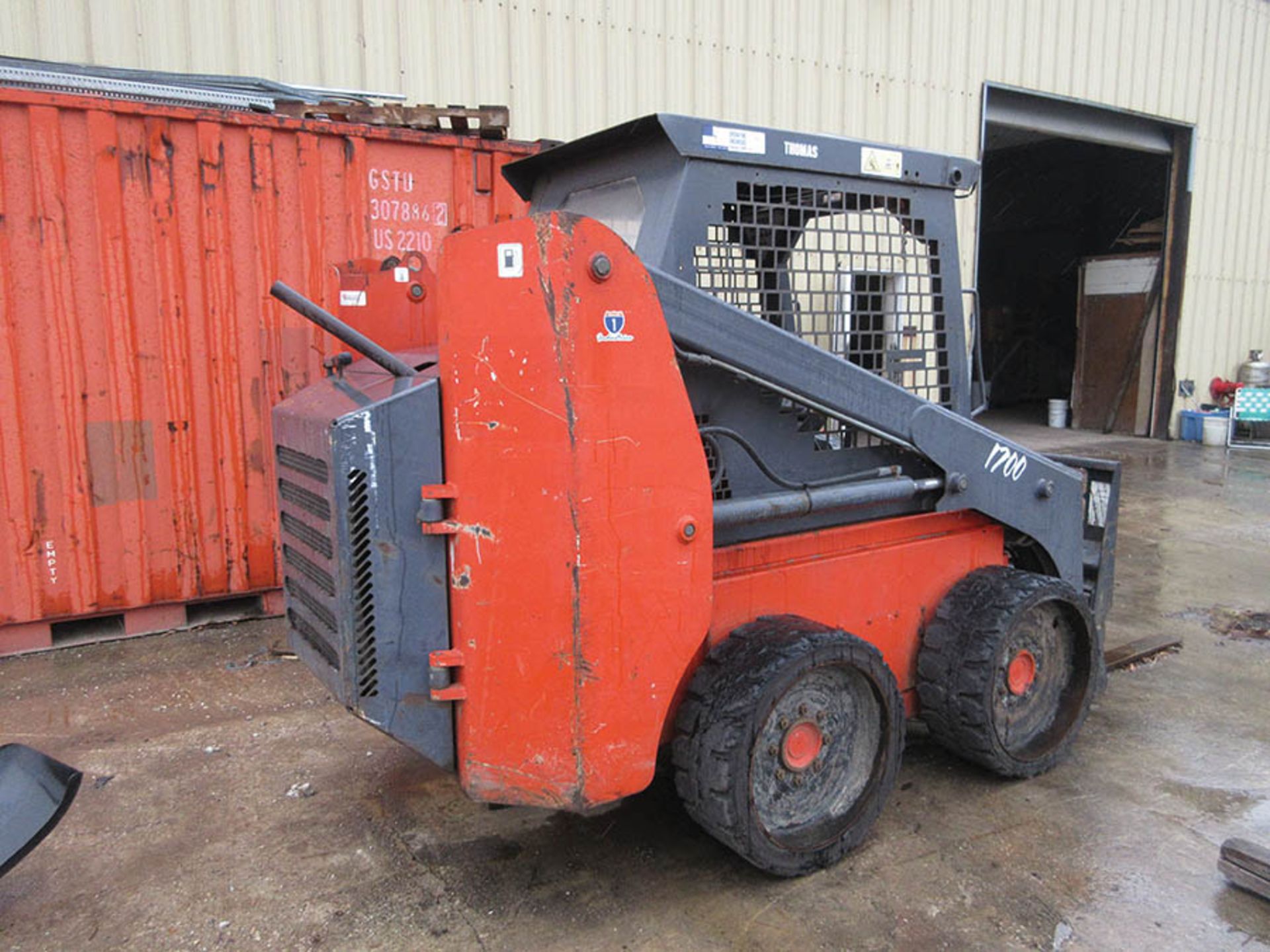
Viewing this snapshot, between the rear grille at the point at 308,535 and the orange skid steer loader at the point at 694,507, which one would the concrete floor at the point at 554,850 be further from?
the rear grille at the point at 308,535

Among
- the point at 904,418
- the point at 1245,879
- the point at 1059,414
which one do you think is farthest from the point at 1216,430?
the point at 904,418

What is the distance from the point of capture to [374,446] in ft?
7.53

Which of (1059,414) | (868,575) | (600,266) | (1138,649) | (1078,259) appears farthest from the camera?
(1078,259)

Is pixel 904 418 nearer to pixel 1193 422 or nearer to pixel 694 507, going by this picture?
pixel 694 507

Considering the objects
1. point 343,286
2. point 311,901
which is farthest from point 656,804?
point 343,286

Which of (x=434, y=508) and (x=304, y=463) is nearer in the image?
(x=434, y=508)

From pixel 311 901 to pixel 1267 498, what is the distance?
10.0 metres

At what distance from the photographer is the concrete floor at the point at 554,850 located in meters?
2.62

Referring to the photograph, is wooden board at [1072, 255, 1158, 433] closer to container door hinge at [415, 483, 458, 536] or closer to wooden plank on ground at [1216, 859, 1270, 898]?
wooden plank on ground at [1216, 859, 1270, 898]

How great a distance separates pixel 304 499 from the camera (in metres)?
2.71

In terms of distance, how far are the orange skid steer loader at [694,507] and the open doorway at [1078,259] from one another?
8897 millimetres

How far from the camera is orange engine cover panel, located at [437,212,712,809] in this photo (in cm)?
232

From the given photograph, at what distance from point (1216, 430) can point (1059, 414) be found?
2.92 meters

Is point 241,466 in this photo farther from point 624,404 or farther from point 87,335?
point 624,404
